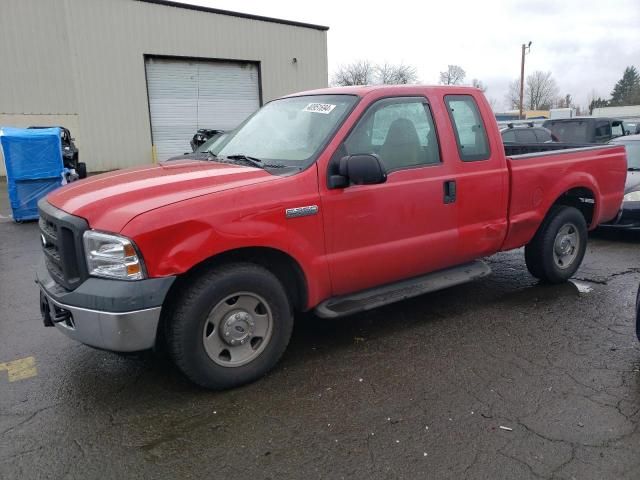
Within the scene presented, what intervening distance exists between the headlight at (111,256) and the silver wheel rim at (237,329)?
552 mm

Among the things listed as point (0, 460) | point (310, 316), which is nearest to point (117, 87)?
point (310, 316)

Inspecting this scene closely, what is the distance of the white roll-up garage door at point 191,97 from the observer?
61.4 feet

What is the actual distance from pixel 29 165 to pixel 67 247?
781 cm

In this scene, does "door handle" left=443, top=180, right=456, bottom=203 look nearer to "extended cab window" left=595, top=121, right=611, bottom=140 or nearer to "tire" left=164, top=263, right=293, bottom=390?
"tire" left=164, top=263, right=293, bottom=390

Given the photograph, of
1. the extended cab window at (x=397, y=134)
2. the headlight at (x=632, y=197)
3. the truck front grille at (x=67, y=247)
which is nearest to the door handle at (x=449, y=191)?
the extended cab window at (x=397, y=134)

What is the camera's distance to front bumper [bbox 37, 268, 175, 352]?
2.87 m

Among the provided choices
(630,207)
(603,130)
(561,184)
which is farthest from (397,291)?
(603,130)

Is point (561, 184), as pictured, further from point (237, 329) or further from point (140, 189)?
point (140, 189)

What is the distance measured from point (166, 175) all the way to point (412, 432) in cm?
229

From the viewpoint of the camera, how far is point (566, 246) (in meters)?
5.34

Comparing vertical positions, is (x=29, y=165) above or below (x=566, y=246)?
above

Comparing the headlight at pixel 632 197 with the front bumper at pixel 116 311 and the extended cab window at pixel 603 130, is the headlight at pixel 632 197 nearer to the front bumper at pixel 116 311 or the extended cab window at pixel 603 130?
the front bumper at pixel 116 311

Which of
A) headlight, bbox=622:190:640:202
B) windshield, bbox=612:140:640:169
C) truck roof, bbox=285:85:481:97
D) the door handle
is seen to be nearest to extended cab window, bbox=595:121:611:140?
windshield, bbox=612:140:640:169

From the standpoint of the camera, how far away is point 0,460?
2680 mm
